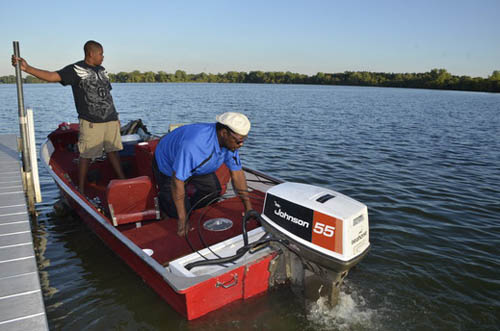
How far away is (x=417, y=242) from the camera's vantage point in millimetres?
4797

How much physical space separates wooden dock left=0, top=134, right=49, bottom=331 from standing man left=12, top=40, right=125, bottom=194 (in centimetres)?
106

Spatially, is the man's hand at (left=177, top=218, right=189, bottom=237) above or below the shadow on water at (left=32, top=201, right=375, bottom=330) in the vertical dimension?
above

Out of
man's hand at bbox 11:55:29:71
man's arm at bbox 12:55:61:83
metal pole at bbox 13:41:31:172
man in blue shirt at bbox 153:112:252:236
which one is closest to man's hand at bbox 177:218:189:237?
man in blue shirt at bbox 153:112:252:236

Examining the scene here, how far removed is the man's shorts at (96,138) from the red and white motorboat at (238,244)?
2.83ft

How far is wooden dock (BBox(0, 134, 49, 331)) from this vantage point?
216 centimetres

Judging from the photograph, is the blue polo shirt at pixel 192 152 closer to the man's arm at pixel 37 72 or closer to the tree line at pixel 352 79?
the man's arm at pixel 37 72

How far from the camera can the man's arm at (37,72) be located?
4175 mm

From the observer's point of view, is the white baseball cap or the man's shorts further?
the man's shorts

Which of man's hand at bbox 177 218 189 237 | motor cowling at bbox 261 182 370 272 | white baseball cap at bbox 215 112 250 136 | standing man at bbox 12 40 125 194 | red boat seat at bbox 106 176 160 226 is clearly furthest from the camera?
standing man at bbox 12 40 125 194

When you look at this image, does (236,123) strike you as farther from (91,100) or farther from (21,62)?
(21,62)

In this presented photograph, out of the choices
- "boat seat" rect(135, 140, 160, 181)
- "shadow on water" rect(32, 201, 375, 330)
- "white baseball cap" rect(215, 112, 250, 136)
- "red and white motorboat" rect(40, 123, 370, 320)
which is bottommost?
"shadow on water" rect(32, 201, 375, 330)

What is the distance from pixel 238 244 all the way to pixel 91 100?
9.81ft

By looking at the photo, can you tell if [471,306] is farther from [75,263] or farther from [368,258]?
[75,263]

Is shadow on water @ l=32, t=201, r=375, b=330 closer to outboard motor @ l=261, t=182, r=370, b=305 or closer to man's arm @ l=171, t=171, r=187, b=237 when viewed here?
outboard motor @ l=261, t=182, r=370, b=305
